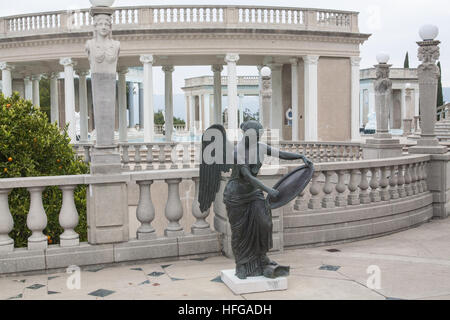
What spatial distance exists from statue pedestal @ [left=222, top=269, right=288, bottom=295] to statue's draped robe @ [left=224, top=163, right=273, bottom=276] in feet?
0.33

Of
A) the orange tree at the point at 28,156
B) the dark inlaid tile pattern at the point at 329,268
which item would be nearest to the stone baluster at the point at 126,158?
the orange tree at the point at 28,156

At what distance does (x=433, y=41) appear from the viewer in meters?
10.5

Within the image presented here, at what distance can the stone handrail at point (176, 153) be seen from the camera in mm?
18484

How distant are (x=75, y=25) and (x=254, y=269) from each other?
23087 millimetres

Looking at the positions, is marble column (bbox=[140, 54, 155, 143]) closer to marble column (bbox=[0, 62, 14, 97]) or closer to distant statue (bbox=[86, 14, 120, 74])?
marble column (bbox=[0, 62, 14, 97])

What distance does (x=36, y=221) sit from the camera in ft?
20.5

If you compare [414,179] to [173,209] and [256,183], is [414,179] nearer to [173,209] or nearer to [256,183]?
[173,209]

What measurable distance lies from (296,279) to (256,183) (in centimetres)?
143

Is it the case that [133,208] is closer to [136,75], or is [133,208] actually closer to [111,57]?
[111,57]

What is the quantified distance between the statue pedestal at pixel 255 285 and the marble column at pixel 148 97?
20.2 meters

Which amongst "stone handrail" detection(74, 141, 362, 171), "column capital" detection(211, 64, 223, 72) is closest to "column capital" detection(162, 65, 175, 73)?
"column capital" detection(211, 64, 223, 72)

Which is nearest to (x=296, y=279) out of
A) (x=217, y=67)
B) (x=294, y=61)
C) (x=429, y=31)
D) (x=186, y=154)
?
(x=429, y=31)

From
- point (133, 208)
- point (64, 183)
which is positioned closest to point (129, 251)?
point (64, 183)

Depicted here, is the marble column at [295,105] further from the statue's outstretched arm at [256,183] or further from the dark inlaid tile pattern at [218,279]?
the statue's outstretched arm at [256,183]
